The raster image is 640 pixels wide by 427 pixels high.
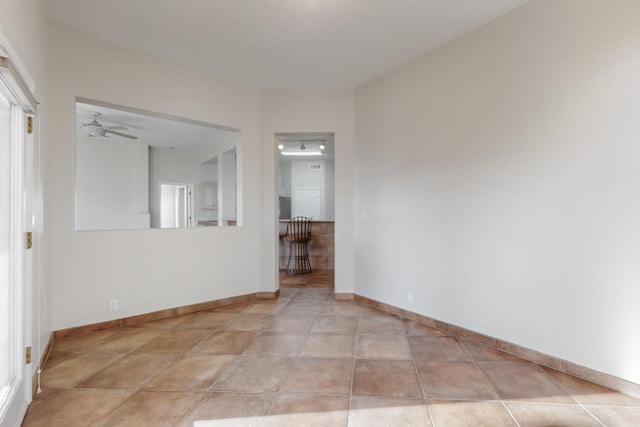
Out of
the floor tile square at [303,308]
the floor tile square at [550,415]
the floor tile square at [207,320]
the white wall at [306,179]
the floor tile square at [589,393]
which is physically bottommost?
the floor tile square at [303,308]

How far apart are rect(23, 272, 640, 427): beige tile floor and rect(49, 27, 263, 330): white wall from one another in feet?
1.47

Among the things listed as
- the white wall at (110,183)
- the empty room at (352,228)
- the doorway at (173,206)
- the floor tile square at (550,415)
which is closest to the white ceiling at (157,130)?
the white wall at (110,183)

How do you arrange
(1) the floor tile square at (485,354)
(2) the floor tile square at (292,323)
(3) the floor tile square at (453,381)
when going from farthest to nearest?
1. (2) the floor tile square at (292,323)
2. (1) the floor tile square at (485,354)
3. (3) the floor tile square at (453,381)

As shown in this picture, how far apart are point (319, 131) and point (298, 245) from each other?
2949 mm

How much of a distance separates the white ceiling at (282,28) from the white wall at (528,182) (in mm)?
327

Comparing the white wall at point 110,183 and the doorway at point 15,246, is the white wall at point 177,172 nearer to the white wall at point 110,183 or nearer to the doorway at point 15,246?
the white wall at point 110,183

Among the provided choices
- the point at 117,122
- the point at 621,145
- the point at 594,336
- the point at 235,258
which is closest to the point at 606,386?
the point at 594,336

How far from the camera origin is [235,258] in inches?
171

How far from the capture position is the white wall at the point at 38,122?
1.79 meters

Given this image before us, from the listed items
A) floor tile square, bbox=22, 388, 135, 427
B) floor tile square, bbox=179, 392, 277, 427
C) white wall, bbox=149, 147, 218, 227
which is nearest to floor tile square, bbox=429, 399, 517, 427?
floor tile square, bbox=179, 392, 277, 427

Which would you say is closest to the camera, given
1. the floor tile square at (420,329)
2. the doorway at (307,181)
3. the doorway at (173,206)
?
the floor tile square at (420,329)

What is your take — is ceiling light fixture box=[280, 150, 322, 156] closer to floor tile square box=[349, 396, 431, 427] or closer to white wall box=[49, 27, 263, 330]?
white wall box=[49, 27, 263, 330]

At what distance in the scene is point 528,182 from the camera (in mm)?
2645

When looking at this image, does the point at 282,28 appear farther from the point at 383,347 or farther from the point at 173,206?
the point at 173,206
